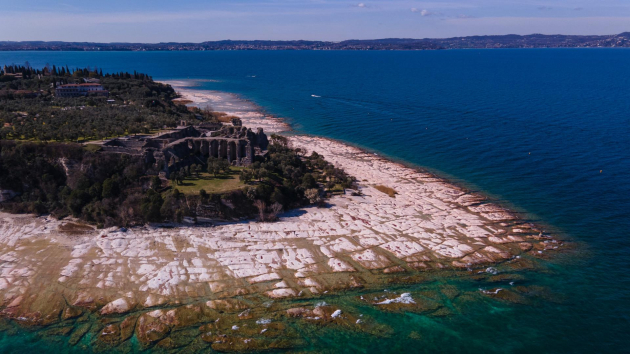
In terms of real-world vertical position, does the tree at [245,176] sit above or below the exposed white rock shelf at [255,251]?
above

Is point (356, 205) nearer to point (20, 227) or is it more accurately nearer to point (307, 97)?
point (20, 227)

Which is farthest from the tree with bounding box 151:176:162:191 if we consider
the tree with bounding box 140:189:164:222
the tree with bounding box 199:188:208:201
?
the tree with bounding box 199:188:208:201

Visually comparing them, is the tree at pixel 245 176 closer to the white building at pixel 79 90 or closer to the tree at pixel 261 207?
the tree at pixel 261 207

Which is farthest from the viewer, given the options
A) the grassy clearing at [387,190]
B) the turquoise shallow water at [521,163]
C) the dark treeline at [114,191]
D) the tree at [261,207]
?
the grassy clearing at [387,190]

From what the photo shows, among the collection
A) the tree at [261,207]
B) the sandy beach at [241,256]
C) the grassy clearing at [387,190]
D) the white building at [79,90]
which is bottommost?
the sandy beach at [241,256]

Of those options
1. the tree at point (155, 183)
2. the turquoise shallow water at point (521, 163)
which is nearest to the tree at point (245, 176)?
the tree at point (155, 183)

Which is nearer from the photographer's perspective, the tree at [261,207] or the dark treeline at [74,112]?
the tree at [261,207]

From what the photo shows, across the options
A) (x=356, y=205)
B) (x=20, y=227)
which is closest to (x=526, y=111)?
(x=356, y=205)

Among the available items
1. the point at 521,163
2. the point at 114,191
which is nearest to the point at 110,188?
the point at 114,191
